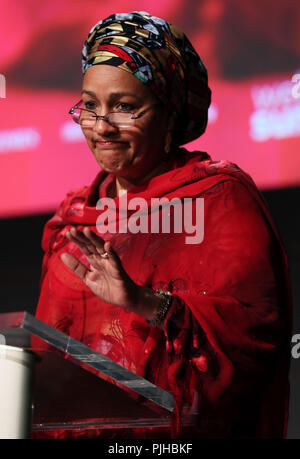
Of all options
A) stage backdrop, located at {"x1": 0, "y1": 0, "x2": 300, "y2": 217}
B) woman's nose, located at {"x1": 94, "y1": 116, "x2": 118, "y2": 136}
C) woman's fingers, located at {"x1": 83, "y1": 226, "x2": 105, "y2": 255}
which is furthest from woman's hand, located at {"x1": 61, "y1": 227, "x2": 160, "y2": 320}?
stage backdrop, located at {"x1": 0, "y1": 0, "x2": 300, "y2": 217}

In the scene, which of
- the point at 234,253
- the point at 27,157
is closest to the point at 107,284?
the point at 234,253

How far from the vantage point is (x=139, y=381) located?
0.89 m

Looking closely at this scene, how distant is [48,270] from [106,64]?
47cm

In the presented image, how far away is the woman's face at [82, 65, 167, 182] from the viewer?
4.75ft

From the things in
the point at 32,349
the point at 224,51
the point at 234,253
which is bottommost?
the point at 32,349

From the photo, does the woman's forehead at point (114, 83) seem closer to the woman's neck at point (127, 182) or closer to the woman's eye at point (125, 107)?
the woman's eye at point (125, 107)

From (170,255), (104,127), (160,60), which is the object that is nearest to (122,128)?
(104,127)

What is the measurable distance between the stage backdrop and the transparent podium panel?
1.47 meters

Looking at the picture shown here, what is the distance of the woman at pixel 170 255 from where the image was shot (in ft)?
3.78

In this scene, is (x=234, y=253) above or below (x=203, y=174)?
below

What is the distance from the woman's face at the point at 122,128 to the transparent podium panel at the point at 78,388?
66 centimetres

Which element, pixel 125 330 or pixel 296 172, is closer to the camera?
pixel 125 330

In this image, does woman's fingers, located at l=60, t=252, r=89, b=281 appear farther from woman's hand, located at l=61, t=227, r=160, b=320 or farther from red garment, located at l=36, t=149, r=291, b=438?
red garment, located at l=36, t=149, r=291, b=438
